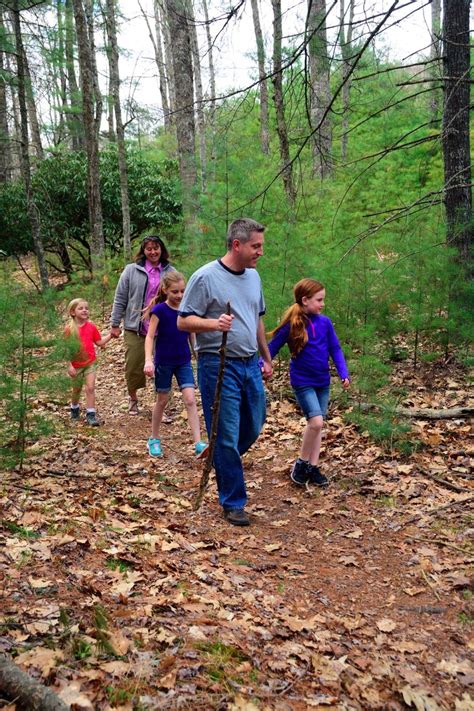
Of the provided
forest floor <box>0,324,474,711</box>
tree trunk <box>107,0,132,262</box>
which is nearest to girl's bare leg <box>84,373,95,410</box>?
forest floor <box>0,324,474,711</box>

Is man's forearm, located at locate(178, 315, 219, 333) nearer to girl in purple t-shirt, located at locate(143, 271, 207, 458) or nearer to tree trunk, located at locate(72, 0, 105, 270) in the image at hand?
girl in purple t-shirt, located at locate(143, 271, 207, 458)

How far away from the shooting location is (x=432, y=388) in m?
7.80

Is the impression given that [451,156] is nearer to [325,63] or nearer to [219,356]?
[325,63]

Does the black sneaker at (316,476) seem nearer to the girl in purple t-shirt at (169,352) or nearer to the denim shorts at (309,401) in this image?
the denim shorts at (309,401)

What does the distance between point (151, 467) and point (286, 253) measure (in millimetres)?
3716

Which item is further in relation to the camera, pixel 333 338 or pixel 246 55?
pixel 246 55

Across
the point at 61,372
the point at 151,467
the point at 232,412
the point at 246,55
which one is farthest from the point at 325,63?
the point at 246,55

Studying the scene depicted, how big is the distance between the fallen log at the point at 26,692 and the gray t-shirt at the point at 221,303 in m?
2.87

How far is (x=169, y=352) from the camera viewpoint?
262 inches

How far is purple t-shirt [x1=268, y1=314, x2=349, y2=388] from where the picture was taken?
5.63m

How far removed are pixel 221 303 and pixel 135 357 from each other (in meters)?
3.49

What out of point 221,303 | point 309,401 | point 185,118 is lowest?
point 309,401

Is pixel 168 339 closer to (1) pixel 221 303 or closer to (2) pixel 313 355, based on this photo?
(2) pixel 313 355

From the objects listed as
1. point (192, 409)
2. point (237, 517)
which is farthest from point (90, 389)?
point (237, 517)
